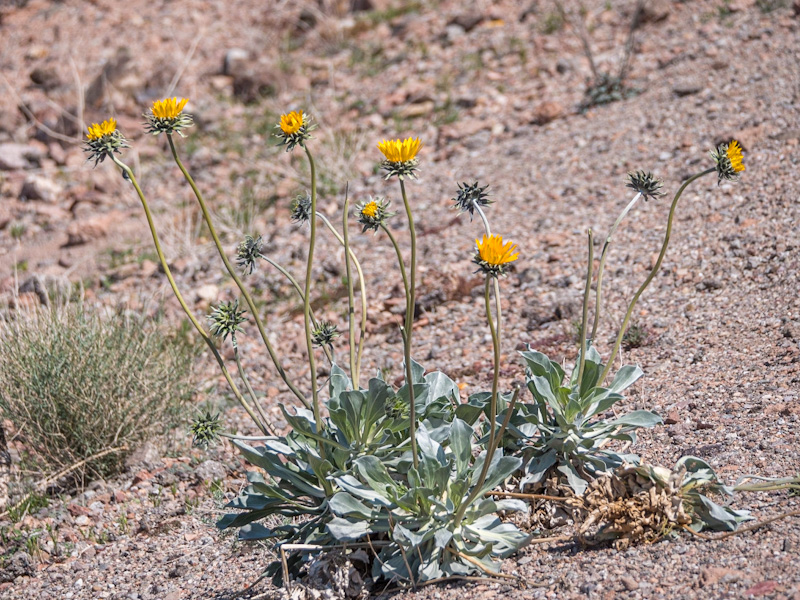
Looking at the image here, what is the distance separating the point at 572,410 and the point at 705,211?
9.02ft

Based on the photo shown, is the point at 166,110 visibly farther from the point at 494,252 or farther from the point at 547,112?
the point at 547,112

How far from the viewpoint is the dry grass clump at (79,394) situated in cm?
390

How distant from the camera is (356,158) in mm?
6801

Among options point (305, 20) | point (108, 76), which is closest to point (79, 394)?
point (108, 76)

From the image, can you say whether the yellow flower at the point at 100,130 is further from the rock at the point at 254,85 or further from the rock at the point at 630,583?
the rock at the point at 254,85

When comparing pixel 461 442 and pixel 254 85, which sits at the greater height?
pixel 254 85

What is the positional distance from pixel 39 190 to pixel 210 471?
4.84 meters

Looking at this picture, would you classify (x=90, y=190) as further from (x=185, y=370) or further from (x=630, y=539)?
(x=630, y=539)

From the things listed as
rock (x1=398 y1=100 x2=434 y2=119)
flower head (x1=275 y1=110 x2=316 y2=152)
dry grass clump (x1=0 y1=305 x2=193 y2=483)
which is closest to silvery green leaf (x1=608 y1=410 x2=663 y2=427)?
flower head (x1=275 y1=110 x2=316 y2=152)

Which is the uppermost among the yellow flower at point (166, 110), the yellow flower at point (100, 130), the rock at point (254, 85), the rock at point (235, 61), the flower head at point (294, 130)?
the yellow flower at point (166, 110)

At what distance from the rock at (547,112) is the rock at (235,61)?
361 cm

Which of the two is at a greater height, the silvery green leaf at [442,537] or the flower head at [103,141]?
the flower head at [103,141]

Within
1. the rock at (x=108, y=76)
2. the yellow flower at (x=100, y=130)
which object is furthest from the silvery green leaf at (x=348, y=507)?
the rock at (x=108, y=76)

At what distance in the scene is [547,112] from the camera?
6.56 metres
